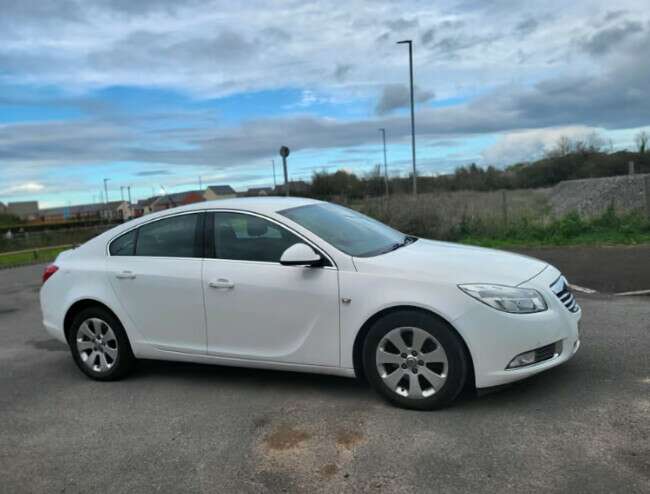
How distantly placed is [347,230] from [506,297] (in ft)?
5.04

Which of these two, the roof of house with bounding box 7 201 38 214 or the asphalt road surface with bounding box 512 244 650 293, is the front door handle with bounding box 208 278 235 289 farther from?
the roof of house with bounding box 7 201 38 214

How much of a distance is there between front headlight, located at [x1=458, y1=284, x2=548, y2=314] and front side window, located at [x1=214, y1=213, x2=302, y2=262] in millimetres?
1455

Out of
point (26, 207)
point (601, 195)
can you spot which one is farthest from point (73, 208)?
point (601, 195)

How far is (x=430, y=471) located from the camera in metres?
3.53

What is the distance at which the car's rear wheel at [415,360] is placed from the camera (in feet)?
13.9

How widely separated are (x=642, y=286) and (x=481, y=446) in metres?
5.92

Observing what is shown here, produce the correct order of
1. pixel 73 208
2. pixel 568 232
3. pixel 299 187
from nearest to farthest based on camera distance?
1. pixel 568 232
2. pixel 299 187
3. pixel 73 208

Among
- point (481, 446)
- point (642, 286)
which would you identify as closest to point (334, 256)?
point (481, 446)

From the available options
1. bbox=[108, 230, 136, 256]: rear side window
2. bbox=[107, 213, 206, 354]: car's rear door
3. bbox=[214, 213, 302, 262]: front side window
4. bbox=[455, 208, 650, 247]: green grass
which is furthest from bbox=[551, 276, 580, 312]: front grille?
bbox=[455, 208, 650, 247]: green grass

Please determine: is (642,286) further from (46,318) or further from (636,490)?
(46,318)

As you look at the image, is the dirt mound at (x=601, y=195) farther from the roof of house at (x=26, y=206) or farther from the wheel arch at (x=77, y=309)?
the roof of house at (x=26, y=206)

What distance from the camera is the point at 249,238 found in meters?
5.06

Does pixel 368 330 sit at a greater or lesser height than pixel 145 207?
lesser

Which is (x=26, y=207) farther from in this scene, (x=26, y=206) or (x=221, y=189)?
(x=221, y=189)
